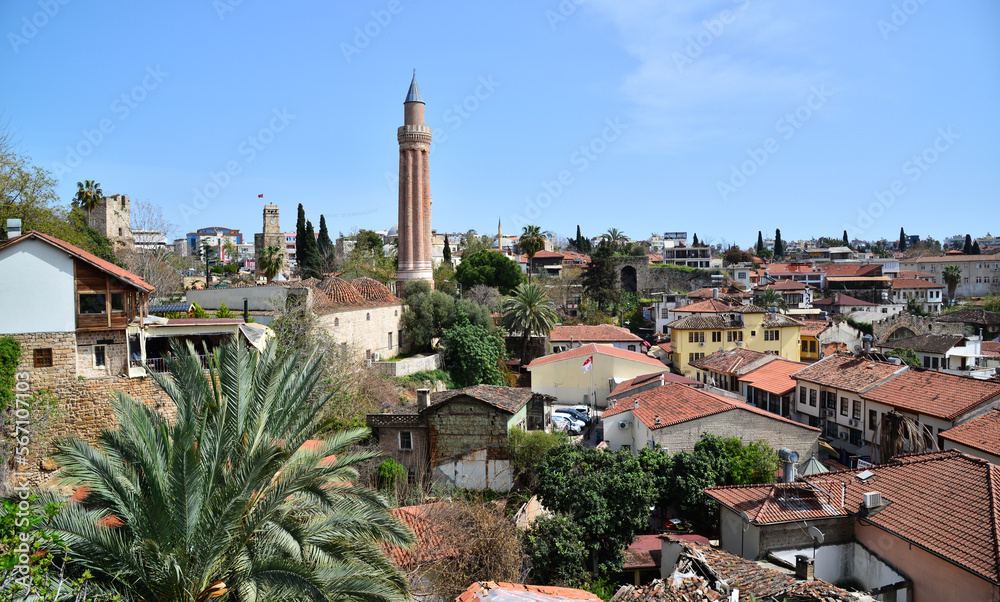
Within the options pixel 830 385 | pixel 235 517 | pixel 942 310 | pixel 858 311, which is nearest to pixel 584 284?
pixel 858 311

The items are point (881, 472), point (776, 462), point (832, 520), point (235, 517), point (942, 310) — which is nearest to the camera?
point (235, 517)

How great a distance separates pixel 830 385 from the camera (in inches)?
959

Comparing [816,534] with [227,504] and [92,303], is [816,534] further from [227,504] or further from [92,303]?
[92,303]

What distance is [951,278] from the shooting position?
A: 71125 millimetres

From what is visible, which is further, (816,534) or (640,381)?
(640,381)

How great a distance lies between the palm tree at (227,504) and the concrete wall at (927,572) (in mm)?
9699

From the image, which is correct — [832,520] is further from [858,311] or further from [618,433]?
[858,311]

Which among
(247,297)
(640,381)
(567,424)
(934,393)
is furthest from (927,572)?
(247,297)

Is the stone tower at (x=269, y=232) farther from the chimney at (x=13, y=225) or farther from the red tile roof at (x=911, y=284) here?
the red tile roof at (x=911, y=284)

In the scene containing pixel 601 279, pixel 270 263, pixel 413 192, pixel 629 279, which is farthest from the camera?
pixel 629 279

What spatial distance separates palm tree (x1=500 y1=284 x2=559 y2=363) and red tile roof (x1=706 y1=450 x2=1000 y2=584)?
24262mm

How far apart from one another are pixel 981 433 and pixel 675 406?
347 inches

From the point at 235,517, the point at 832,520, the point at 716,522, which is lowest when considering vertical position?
the point at 716,522

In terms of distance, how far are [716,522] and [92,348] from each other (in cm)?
1729
